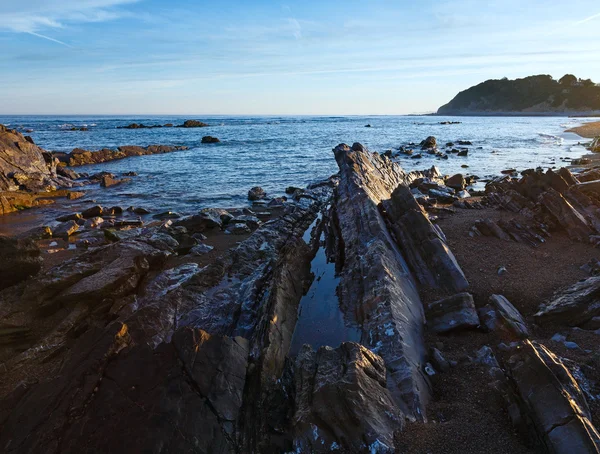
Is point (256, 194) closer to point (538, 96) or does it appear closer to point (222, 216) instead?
point (222, 216)

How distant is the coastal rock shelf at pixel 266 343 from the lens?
4488 mm

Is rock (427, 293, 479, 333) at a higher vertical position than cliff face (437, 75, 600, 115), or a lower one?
lower

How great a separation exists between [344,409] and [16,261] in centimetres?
897

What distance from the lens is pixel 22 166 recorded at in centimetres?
2606

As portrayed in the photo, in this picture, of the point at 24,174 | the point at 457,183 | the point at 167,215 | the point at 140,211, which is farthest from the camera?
the point at 24,174

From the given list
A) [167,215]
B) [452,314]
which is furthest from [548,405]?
[167,215]

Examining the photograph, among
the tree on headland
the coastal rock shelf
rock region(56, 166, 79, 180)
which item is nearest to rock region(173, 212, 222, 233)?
the coastal rock shelf

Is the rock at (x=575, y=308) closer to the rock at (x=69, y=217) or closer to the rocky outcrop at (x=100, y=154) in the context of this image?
the rock at (x=69, y=217)

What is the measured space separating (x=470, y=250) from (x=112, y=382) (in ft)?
34.8

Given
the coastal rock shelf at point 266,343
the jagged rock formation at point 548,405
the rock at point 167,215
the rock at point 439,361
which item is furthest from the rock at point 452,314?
the rock at point 167,215

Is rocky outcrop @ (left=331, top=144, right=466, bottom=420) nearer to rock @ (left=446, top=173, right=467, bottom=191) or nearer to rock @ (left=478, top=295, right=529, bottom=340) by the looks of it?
rock @ (left=478, top=295, right=529, bottom=340)

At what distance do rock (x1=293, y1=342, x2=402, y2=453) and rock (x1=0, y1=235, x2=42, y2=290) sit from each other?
787 cm

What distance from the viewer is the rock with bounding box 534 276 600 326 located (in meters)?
7.46

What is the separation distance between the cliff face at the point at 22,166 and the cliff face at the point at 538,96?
532ft
